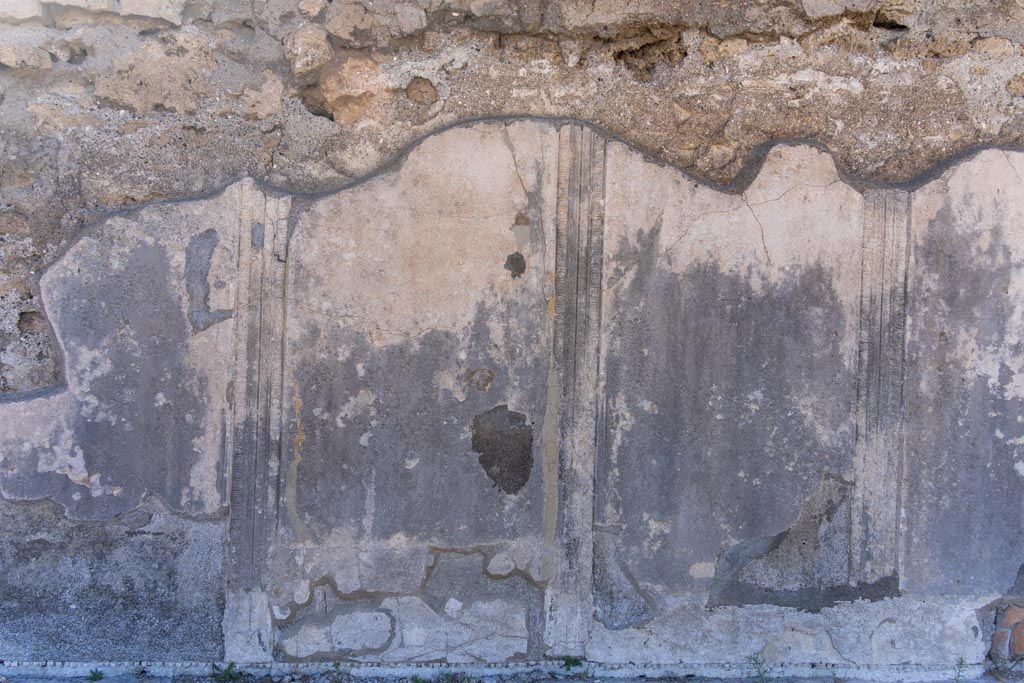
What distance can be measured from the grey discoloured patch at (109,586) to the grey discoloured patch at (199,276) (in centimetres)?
61

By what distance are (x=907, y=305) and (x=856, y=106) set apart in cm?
67

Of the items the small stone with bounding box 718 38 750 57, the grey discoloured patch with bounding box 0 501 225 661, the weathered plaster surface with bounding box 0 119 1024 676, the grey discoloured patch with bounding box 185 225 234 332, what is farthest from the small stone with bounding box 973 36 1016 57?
the grey discoloured patch with bounding box 0 501 225 661

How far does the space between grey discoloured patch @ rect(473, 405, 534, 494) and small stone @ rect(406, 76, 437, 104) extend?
1024mm

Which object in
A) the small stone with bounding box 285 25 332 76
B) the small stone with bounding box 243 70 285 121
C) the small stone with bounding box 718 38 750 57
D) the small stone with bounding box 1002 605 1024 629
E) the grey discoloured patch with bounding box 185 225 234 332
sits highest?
the small stone with bounding box 718 38 750 57

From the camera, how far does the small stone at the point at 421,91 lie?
2.37 m

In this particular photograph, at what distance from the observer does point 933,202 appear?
91.7 inches

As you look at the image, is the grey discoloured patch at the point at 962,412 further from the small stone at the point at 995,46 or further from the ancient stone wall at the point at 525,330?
the small stone at the point at 995,46

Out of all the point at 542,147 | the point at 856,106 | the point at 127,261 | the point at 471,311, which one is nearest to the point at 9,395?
the point at 127,261

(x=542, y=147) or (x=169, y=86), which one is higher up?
(x=169, y=86)

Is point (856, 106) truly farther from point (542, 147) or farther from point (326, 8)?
point (326, 8)

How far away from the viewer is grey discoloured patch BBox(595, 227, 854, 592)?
2342 mm

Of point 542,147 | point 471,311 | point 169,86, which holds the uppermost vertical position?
point 169,86

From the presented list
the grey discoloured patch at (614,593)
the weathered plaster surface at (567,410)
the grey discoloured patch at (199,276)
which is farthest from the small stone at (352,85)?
the grey discoloured patch at (614,593)

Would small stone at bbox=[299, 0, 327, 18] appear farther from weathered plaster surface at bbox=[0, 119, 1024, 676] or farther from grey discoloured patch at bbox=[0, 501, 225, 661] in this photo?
grey discoloured patch at bbox=[0, 501, 225, 661]
